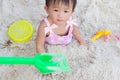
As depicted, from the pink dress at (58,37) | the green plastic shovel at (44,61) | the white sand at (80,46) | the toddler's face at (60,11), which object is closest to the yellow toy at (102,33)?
the white sand at (80,46)

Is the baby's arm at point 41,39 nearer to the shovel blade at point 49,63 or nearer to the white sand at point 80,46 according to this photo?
the white sand at point 80,46

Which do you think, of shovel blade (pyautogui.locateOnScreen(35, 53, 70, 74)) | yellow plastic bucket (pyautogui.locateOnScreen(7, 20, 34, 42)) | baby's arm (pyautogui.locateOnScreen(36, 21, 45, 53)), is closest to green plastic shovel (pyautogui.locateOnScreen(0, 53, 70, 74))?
shovel blade (pyautogui.locateOnScreen(35, 53, 70, 74))

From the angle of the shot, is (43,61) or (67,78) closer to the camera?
(43,61)

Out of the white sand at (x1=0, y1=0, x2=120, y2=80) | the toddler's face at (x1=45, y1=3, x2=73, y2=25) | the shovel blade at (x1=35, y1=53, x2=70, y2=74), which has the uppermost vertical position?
the toddler's face at (x1=45, y1=3, x2=73, y2=25)

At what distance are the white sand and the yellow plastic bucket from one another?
30mm

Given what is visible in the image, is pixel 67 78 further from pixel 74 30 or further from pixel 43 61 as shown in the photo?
pixel 74 30

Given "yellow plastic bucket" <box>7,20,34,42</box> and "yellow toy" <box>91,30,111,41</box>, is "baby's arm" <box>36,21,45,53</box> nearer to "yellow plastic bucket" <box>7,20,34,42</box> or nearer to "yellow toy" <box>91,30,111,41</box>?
"yellow plastic bucket" <box>7,20,34,42</box>

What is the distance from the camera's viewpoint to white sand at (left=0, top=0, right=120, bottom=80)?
1.32 meters

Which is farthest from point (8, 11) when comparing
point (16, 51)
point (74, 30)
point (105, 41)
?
point (105, 41)

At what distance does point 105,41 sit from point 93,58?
0.66 feet

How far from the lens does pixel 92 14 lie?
1.78m

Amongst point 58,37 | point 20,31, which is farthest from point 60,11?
point 20,31

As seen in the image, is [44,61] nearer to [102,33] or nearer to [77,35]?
[77,35]

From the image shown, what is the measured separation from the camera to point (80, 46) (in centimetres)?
146
